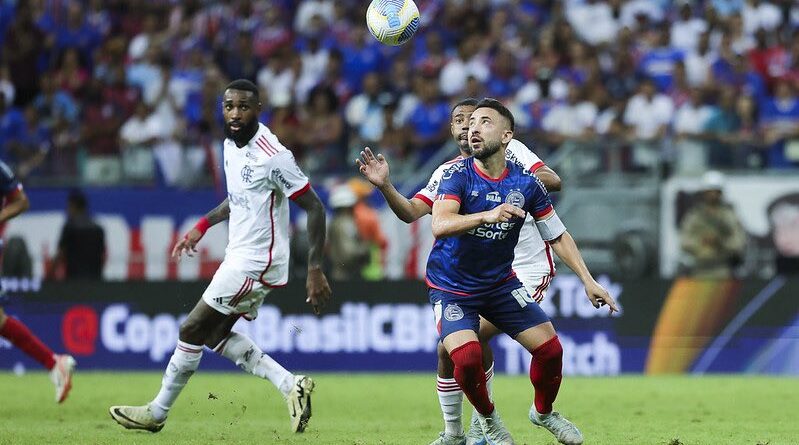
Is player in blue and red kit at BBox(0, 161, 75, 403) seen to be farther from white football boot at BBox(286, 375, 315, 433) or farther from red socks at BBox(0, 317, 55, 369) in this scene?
white football boot at BBox(286, 375, 315, 433)

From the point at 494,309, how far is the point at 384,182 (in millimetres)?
1078

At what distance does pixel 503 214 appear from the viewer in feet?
24.9

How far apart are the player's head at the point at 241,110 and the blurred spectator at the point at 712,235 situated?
25.5 ft

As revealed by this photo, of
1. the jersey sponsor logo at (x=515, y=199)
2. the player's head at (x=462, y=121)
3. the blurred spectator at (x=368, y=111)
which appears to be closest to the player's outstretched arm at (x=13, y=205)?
the player's head at (x=462, y=121)

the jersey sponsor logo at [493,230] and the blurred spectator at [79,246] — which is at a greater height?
the jersey sponsor logo at [493,230]

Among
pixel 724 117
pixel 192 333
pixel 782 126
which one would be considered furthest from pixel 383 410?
pixel 782 126

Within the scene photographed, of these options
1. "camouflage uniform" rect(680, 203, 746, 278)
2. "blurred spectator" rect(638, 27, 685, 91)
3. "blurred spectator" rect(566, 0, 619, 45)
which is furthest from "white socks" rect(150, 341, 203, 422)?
"blurred spectator" rect(566, 0, 619, 45)

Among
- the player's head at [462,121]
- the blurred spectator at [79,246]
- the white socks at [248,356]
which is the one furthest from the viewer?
the blurred spectator at [79,246]

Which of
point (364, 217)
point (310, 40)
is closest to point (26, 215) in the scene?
point (364, 217)

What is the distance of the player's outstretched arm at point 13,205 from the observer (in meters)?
11.8

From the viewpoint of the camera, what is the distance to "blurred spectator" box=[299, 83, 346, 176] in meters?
16.9

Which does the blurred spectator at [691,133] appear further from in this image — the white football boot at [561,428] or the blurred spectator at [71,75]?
the blurred spectator at [71,75]

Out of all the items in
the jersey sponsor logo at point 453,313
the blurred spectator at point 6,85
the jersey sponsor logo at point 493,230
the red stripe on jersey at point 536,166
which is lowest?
the jersey sponsor logo at point 453,313

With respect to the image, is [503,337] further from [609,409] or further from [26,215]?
[26,215]
